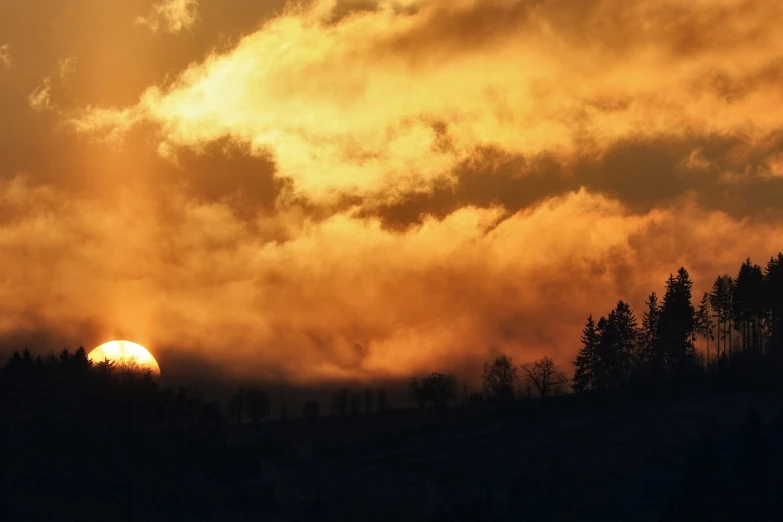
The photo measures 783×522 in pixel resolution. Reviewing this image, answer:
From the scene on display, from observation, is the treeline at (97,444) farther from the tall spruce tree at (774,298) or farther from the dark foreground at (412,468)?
the tall spruce tree at (774,298)

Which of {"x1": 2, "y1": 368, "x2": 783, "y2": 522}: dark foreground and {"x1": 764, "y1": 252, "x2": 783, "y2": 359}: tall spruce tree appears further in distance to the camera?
{"x1": 764, "y1": 252, "x2": 783, "y2": 359}: tall spruce tree

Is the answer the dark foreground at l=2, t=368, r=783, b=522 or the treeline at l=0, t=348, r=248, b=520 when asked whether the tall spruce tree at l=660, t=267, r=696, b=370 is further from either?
the treeline at l=0, t=348, r=248, b=520

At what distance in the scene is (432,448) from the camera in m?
175

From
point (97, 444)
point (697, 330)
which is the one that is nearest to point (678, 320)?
point (697, 330)

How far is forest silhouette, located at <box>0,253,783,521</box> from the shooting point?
121 m

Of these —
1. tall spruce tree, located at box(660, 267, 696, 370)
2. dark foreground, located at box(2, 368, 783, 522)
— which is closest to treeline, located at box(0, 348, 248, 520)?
dark foreground, located at box(2, 368, 783, 522)

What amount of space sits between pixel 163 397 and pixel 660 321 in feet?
298

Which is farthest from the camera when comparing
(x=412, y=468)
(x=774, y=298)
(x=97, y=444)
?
(x=774, y=298)

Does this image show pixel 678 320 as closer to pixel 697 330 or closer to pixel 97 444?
pixel 697 330

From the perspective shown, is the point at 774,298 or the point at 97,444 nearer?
the point at 97,444

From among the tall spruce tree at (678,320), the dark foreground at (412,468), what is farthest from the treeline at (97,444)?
the tall spruce tree at (678,320)

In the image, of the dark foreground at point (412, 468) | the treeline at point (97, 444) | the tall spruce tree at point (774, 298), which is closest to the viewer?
the dark foreground at point (412, 468)

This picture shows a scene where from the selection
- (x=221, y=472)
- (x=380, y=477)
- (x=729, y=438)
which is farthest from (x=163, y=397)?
(x=729, y=438)

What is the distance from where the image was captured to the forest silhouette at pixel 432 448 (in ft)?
396
